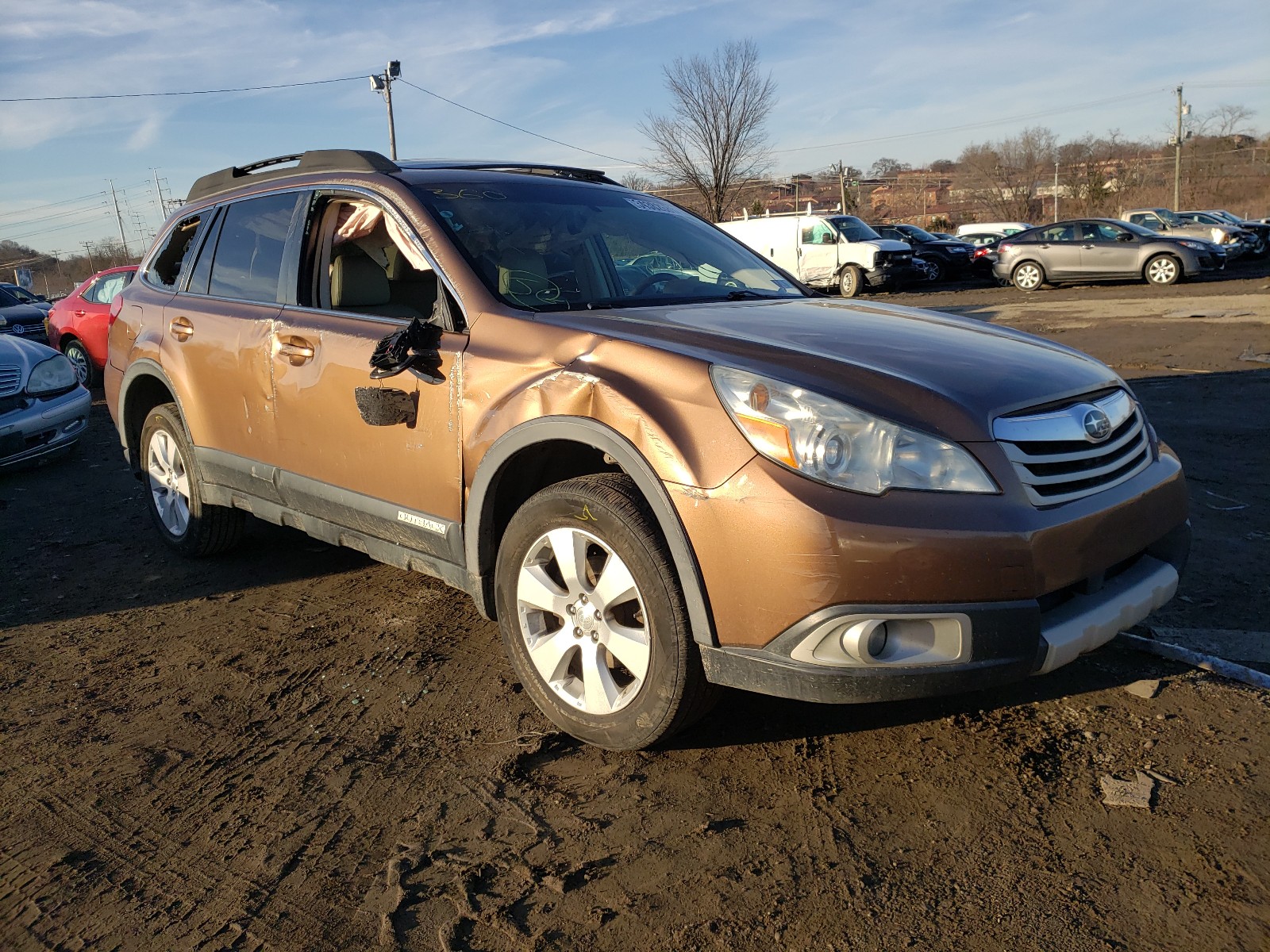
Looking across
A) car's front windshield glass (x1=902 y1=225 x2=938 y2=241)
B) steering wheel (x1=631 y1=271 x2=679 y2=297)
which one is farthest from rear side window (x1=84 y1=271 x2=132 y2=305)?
car's front windshield glass (x1=902 y1=225 x2=938 y2=241)

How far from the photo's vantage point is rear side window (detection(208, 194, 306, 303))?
13.8ft

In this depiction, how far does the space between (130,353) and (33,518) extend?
6.52 feet

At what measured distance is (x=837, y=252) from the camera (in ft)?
73.7

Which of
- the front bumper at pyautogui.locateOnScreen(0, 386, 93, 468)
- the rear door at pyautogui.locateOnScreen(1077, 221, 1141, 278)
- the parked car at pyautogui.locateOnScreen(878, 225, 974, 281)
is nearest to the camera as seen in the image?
the front bumper at pyautogui.locateOnScreen(0, 386, 93, 468)

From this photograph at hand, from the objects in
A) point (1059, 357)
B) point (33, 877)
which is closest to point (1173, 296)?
point (1059, 357)

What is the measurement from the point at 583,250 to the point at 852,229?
800 inches

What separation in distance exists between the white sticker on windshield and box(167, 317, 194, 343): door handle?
7.25ft

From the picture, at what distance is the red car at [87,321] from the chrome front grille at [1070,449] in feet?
40.8

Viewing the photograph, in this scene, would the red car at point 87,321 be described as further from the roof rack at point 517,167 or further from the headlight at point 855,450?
the headlight at point 855,450

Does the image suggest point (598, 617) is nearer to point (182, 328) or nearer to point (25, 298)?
point (182, 328)

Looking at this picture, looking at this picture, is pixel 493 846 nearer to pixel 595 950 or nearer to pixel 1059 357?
pixel 595 950

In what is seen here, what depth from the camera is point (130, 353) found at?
5180 mm

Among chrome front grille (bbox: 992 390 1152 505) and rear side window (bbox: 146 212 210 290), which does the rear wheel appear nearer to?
rear side window (bbox: 146 212 210 290)

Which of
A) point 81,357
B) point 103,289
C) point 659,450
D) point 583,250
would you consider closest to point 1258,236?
point 103,289
